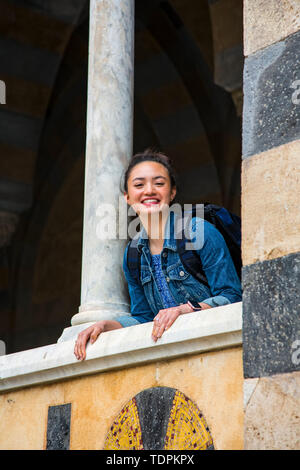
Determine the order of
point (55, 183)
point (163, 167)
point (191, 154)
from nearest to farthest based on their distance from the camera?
point (163, 167) → point (191, 154) → point (55, 183)

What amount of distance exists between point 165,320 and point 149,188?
665 mm

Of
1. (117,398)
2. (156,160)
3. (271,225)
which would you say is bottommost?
(117,398)

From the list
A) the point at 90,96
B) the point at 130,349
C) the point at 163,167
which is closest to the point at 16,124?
the point at 90,96

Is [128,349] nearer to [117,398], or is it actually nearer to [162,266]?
[117,398]

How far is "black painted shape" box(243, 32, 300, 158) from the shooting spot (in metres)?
2.47

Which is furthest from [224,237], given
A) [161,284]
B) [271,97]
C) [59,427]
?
[59,427]

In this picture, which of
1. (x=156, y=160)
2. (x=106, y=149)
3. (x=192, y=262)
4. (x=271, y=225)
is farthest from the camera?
(x=106, y=149)

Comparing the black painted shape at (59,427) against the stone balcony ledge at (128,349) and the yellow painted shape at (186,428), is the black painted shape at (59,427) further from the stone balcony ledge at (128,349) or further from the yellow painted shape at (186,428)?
the yellow painted shape at (186,428)

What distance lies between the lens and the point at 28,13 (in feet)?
24.8

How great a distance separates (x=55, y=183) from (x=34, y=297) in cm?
146

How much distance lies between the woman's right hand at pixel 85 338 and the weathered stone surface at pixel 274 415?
0.90 metres

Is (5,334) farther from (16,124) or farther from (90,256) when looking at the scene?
(90,256)

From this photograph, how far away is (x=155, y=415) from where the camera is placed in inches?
107

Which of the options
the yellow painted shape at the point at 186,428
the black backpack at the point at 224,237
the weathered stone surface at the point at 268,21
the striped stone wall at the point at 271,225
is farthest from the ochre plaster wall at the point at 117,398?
the weathered stone surface at the point at 268,21
